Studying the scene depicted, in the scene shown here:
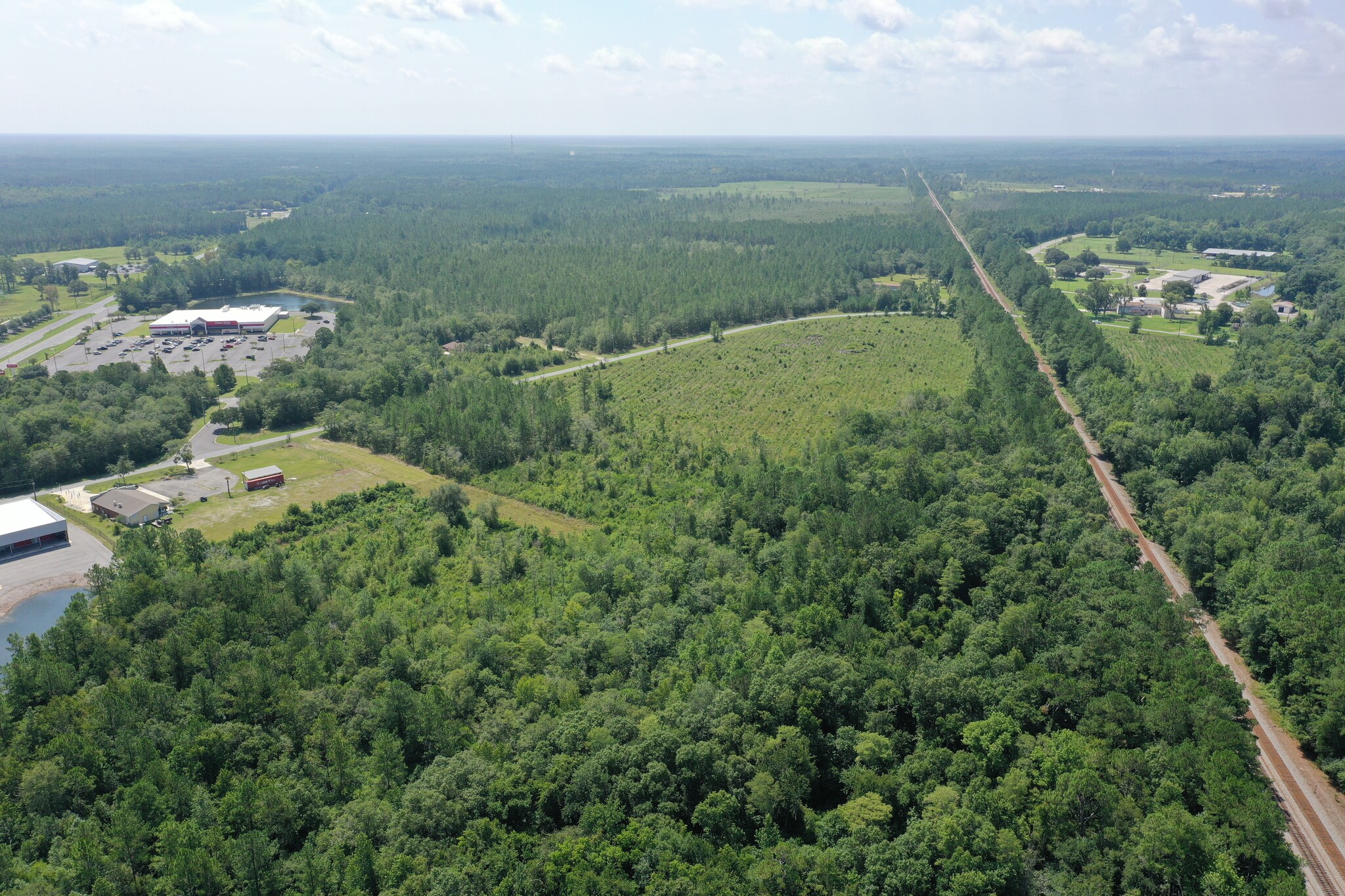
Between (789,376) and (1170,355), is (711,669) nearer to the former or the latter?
(789,376)

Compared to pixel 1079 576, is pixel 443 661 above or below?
below

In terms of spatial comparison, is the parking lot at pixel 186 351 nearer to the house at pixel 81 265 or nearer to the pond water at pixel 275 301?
the pond water at pixel 275 301

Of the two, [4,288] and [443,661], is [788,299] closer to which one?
[443,661]

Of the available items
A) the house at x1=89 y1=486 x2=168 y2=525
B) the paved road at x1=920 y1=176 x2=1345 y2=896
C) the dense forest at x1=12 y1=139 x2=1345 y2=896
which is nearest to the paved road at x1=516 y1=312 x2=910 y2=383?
the dense forest at x1=12 y1=139 x2=1345 y2=896

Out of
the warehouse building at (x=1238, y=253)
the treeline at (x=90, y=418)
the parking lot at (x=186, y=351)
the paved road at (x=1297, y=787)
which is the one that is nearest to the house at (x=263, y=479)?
the treeline at (x=90, y=418)

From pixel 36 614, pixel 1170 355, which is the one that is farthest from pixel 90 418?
pixel 1170 355

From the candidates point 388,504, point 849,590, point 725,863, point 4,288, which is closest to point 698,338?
point 388,504
